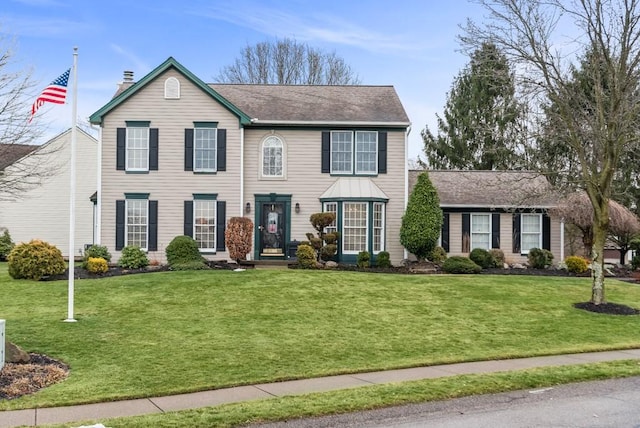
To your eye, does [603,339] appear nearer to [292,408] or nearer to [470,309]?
[470,309]

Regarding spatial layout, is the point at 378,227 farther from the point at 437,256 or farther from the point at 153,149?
the point at 153,149

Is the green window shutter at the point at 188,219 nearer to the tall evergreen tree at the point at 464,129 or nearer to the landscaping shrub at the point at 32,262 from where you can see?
the landscaping shrub at the point at 32,262

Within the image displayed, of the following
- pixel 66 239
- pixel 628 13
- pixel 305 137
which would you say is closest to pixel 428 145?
pixel 305 137

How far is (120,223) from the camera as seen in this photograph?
911 inches

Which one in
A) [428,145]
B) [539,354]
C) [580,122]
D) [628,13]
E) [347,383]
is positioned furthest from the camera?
[428,145]

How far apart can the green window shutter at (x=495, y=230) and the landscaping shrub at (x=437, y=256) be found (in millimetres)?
3138

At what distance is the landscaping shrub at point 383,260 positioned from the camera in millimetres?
22938

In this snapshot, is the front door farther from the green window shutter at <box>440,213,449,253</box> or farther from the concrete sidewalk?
the concrete sidewalk

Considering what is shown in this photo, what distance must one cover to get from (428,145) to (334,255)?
23.0 m

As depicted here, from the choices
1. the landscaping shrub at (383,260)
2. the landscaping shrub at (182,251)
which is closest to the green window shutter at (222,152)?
the landscaping shrub at (182,251)

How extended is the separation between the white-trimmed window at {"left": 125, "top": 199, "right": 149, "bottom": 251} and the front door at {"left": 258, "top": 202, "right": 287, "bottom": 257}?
4.27 metres

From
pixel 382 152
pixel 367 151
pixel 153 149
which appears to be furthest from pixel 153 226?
pixel 382 152

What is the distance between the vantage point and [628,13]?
15234 mm

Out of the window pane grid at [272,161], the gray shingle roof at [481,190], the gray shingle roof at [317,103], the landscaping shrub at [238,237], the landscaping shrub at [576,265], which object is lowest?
the landscaping shrub at [576,265]
